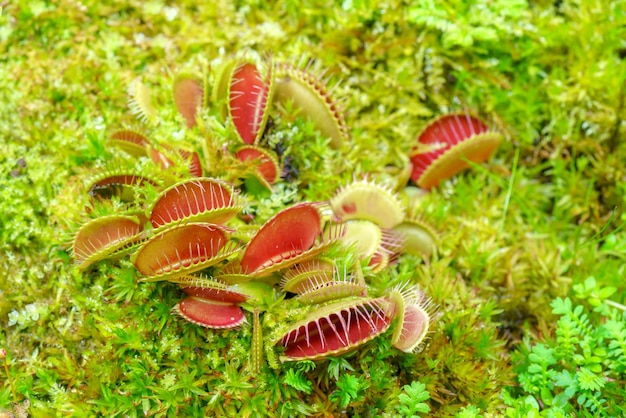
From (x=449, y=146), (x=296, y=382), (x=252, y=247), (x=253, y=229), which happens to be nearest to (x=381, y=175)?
(x=449, y=146)

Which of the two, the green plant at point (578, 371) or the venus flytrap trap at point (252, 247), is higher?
the venus flytrap trap at point (252, 247)

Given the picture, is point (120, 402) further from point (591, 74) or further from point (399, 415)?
point (591, 74)

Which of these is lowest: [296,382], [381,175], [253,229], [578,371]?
[578,371]

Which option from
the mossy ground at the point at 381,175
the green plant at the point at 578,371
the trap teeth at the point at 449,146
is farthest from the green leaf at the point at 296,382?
the trap teeth at the point at 449,146

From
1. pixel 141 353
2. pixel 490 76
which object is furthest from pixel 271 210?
pixel 490 76

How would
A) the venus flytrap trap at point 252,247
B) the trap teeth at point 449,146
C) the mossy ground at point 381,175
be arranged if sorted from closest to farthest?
the venus flytrap trap at point 252,247
the mossy ground at point 381,175
the trap teeth at point 449,146

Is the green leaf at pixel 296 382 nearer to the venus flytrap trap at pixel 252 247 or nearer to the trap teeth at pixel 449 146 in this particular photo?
the venus flytrap trap at pixel 252 247

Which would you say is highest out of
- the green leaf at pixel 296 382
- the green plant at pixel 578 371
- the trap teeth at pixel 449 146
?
the trap teeth at pixel 449 146

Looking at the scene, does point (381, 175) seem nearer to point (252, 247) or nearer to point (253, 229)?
point (253, 229)
